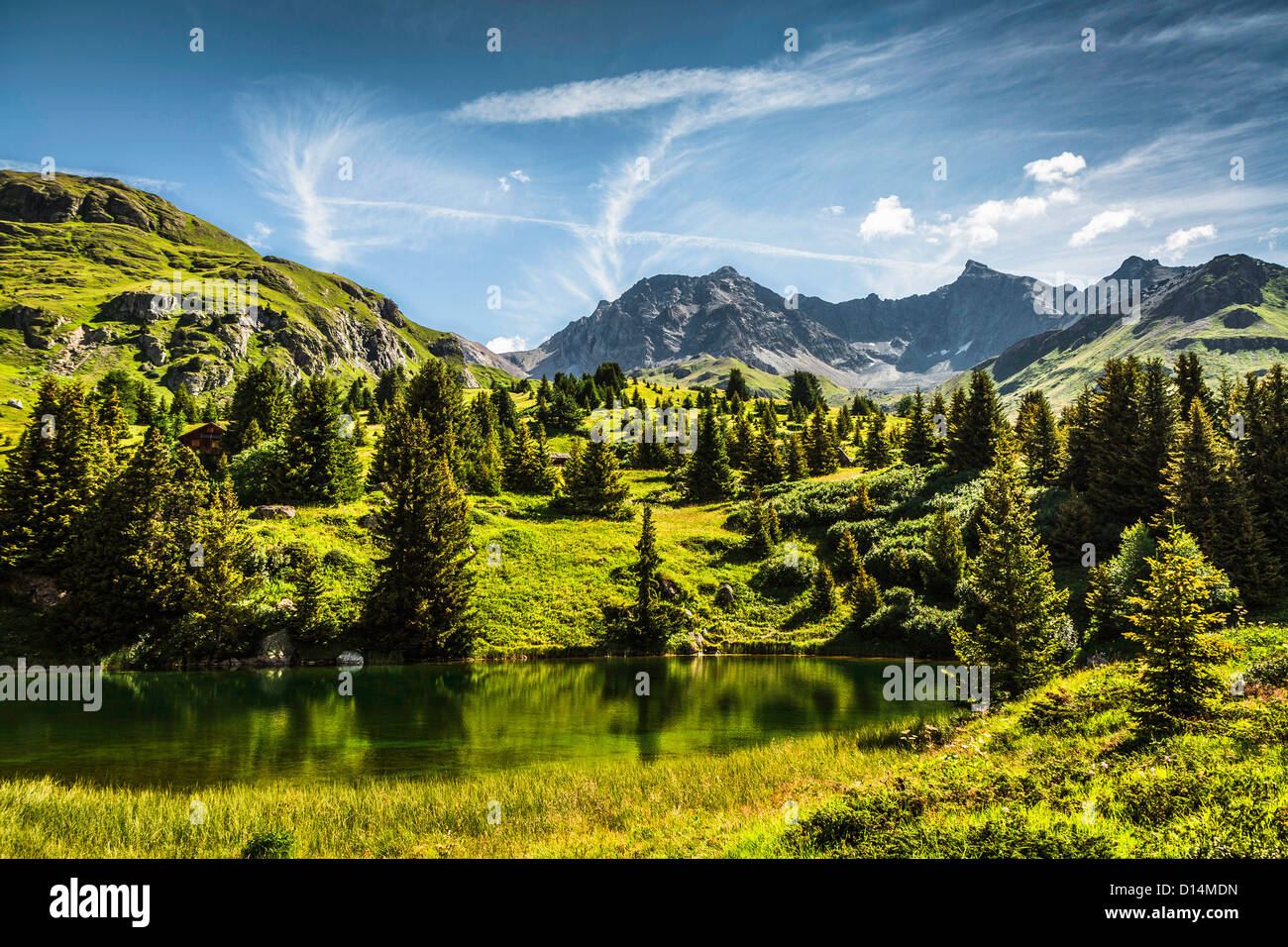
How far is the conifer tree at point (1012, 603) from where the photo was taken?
2481 centimetres

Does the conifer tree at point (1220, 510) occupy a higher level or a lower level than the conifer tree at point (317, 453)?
lower

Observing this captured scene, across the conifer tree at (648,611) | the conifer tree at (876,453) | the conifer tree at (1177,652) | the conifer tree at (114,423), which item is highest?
the conifer tree at (114,423)

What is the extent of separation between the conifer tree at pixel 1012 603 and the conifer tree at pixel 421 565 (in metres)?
36.3

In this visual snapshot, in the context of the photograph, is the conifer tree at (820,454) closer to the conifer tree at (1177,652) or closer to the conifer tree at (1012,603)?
the conifer tree at (1012,603)

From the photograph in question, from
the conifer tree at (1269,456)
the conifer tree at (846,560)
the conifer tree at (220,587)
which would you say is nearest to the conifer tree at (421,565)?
the conifer tree at (220,587)

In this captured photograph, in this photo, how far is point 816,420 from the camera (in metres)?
96.1

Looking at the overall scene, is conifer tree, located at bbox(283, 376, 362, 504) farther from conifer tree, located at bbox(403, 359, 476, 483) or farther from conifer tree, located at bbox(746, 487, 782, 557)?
conifer tree, located at bbox(746, 487, 782, 557)

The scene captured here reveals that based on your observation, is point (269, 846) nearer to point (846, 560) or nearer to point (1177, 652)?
point (1177, 652)

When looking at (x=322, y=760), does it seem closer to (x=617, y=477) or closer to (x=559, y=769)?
(x=559, y=769)

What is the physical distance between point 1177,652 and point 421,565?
4518cm

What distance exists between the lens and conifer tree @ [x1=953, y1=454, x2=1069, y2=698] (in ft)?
81.4

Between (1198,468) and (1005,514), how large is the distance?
28.8m

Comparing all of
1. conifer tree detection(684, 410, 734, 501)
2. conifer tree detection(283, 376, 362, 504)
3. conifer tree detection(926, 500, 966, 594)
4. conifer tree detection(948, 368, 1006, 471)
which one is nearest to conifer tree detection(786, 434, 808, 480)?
conifer tree detection(684, 410, 734, 501)
